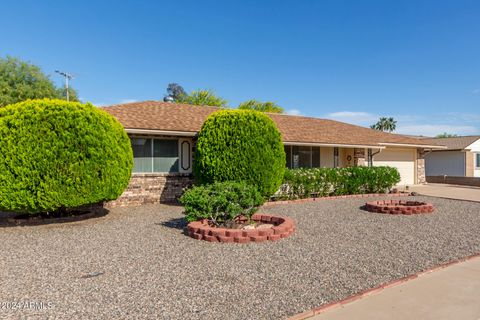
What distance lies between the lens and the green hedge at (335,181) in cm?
1293

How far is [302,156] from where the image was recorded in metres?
15.5

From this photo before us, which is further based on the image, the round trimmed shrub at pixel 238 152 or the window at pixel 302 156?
the window at pixel 302 156

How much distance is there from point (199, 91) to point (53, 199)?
2556cm

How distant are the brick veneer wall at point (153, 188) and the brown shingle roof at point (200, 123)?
1792mm

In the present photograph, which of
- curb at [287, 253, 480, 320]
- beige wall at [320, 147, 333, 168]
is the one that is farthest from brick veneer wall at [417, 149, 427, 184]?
curb at [287, 253, 480, 320]

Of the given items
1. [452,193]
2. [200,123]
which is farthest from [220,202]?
[452,193]

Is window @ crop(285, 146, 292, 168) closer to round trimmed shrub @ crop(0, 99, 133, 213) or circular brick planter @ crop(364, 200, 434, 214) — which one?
circular brick planter @ crop(364, 200, 434, 214)

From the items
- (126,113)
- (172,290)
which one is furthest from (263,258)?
(126,113)

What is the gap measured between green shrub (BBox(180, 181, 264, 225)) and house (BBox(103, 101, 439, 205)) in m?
4.69

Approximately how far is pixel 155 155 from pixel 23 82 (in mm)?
30581

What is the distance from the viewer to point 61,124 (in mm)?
8180

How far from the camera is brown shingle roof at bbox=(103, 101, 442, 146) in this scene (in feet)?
40.0

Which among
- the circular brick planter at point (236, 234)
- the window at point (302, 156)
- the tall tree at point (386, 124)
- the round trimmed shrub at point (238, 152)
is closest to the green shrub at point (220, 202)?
the circular brick planter at point (236, 234)

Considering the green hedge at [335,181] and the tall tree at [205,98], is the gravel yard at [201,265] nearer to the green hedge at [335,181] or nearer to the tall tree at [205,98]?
the green hedge at [335,181]
